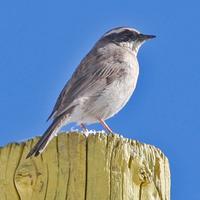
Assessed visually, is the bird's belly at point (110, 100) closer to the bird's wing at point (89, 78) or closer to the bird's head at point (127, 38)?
the bird's wing at point (89, 78)

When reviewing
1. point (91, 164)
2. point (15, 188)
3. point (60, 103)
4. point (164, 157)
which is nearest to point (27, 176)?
point (15, 188)

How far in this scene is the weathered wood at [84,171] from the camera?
425 centimetres

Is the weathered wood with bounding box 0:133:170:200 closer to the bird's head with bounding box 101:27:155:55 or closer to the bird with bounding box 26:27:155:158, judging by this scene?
the bird with bounding box 26:27:155:158

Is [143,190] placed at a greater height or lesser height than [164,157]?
lesser

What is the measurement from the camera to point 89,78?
26.2 feet

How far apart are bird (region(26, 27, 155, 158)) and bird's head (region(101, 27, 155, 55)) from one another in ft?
1.34

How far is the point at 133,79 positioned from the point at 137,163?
4.00m

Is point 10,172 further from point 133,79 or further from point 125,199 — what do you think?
point 133,79

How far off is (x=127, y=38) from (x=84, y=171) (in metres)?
5.76

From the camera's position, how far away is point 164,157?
4793 millimetres

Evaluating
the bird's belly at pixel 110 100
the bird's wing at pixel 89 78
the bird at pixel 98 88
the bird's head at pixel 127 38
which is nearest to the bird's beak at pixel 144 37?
the bird's head at pixel 127 38

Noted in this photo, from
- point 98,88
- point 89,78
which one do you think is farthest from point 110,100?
point 89,78

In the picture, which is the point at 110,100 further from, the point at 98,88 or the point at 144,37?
the point at 144,37

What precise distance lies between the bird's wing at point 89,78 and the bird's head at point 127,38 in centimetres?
104
